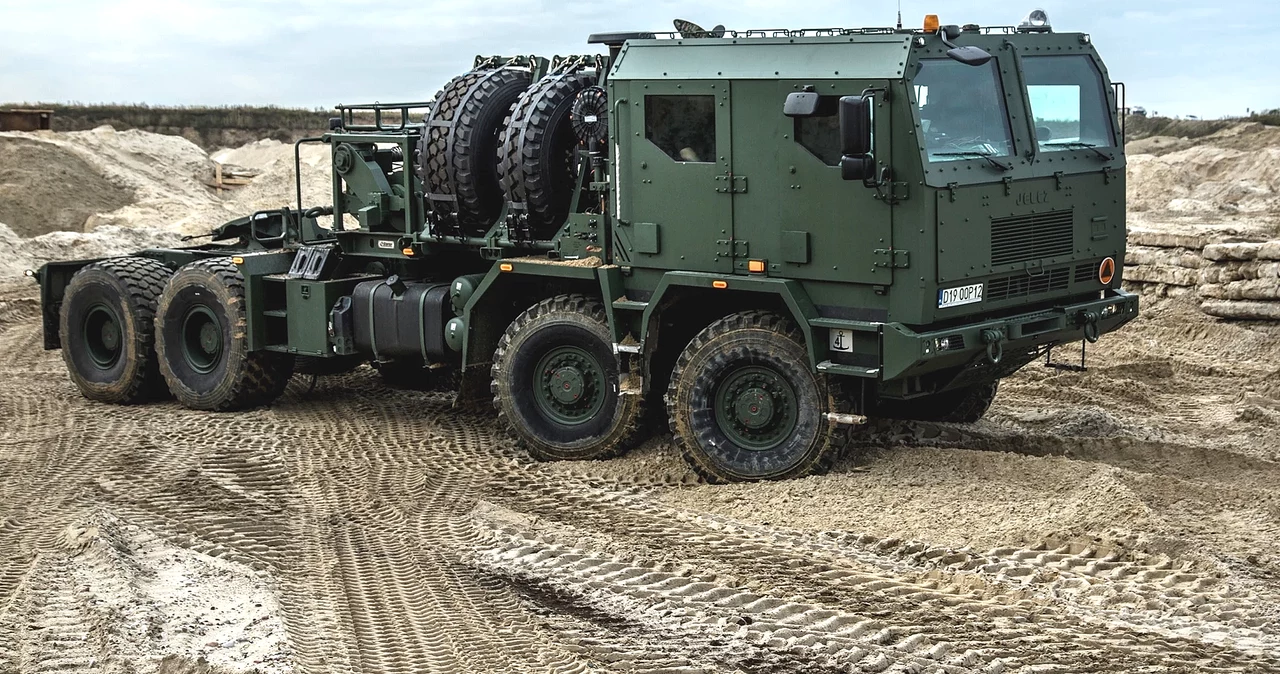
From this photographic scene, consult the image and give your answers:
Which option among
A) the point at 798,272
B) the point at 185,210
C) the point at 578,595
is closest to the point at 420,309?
the point at 798,272

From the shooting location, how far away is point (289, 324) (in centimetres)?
1307

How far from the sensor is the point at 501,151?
11.4 metres

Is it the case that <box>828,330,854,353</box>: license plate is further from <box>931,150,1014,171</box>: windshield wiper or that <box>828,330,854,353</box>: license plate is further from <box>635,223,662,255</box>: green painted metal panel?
<box>635,223,662,255</box>: green painted metal panel

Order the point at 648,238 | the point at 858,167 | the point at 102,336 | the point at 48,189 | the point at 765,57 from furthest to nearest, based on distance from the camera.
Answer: the point at 48,189 → the point at 102,336 → the point at 648,238 → the point at 765,57 → the point at 858,167

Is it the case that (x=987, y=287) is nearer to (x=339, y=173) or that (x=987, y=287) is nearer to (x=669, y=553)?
(x=669, y=553)

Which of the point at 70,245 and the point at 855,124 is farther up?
the point at 855,124

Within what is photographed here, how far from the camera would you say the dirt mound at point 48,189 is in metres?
29.6

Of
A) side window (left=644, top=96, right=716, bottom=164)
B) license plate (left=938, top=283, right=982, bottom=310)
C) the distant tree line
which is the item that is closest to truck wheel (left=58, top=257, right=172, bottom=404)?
side window (left=644, top=96, right=716, bottom=164)

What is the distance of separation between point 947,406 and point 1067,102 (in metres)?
2.51

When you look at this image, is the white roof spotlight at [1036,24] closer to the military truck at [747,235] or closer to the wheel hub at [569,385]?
the military truck at [747,235]

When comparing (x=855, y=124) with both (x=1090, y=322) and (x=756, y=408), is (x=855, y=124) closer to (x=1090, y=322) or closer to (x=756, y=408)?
(x=756, y=408)

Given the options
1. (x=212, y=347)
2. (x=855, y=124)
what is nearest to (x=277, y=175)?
(x=212, y=347)

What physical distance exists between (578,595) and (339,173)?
6346 mm

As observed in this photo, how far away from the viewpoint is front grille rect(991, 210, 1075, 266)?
9.63m
